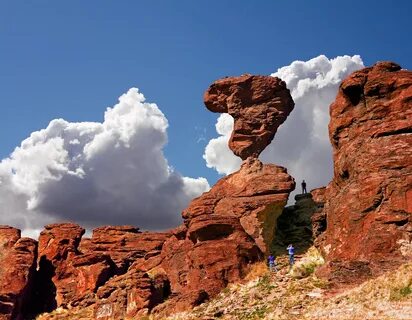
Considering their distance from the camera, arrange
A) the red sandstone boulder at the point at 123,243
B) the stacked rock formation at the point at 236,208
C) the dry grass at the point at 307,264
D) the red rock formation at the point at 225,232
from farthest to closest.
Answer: the red sandstone boulder at the point at 123,243
the stacked rock formation at the point at 236,208
the red rock formation at the point at 225,232
the dry grass at the point at 307,264

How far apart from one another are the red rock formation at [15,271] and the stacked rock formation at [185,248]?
5.3 inches

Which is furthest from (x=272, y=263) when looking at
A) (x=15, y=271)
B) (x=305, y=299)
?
(x=15, y=271)

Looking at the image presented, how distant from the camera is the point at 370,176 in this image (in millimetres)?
38125

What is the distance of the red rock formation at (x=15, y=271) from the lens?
5588 cm

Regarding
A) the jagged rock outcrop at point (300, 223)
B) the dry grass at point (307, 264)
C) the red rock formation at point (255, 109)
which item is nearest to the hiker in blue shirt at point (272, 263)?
the dry grass at point (307, 264)

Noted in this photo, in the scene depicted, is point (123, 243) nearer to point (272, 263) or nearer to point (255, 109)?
point (255, 109)

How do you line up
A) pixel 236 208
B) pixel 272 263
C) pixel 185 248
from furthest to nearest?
1. pixel 185 248
2. pixel 236 208
3. pixel 272 263

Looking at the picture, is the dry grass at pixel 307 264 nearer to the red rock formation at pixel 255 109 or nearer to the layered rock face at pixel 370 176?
the layered rock face at pixel 370 176

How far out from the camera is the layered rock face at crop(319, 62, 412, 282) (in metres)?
35.6

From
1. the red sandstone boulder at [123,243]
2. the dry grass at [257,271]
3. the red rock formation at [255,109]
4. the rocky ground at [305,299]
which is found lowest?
the rocky ground at [305,299]

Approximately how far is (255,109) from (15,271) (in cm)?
3448

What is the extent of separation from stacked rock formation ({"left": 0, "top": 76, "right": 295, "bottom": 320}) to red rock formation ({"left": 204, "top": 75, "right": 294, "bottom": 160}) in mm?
121

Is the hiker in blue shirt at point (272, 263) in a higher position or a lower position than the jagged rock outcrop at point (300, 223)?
lower

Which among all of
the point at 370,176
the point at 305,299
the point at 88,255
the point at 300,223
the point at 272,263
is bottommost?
the point at 305,299
